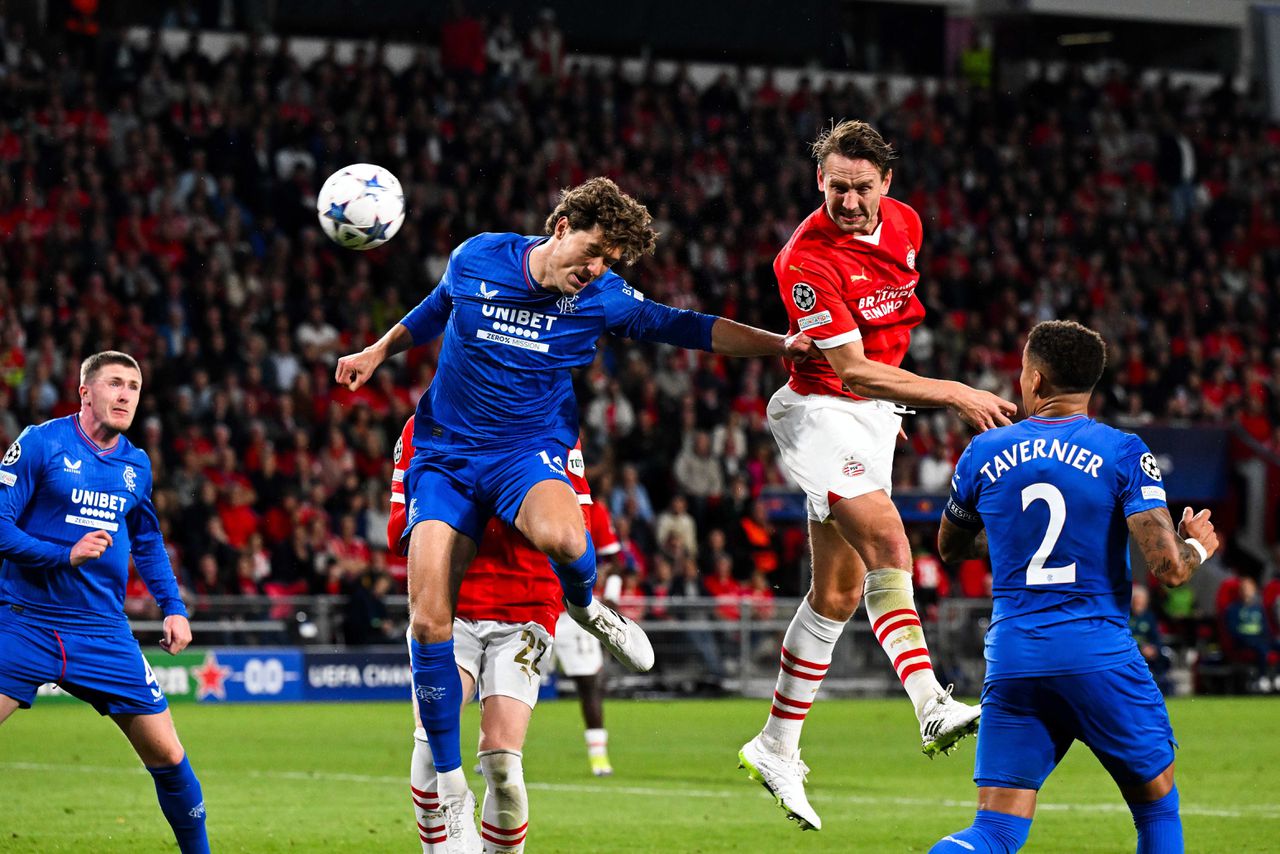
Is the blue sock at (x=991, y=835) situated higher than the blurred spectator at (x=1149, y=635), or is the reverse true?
the blue sock at (x=991, y=835)

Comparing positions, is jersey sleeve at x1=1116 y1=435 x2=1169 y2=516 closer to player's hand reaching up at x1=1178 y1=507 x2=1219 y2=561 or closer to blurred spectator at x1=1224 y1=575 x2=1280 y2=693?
player's hand reaching up at x1=1178 y1=507 x2=1219 y2=561

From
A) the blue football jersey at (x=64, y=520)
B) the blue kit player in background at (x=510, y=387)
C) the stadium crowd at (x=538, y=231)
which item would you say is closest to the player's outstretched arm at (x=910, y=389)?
the blue kit player in background at (x=510, y=387)

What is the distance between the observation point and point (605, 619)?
8859mm

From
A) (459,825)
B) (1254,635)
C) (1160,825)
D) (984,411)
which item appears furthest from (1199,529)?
(1254,635)

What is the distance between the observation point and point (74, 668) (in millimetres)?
8742

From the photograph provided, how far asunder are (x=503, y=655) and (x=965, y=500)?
7.74 ft

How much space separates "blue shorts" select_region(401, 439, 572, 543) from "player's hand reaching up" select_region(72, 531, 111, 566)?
4.72 ft

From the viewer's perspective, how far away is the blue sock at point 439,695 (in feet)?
26.4

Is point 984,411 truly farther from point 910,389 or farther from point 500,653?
point 500,653

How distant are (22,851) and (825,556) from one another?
4653 mm

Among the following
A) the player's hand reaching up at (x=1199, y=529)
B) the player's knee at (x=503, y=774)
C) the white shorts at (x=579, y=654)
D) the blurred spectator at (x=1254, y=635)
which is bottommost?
the blurred spectator at (x=1254, y=635)

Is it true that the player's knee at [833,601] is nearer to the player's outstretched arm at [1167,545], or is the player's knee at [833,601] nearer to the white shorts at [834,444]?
the white shorts at [834,444]

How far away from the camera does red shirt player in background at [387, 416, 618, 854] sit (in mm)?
8203

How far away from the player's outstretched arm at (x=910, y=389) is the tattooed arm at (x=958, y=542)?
608 millimetres
